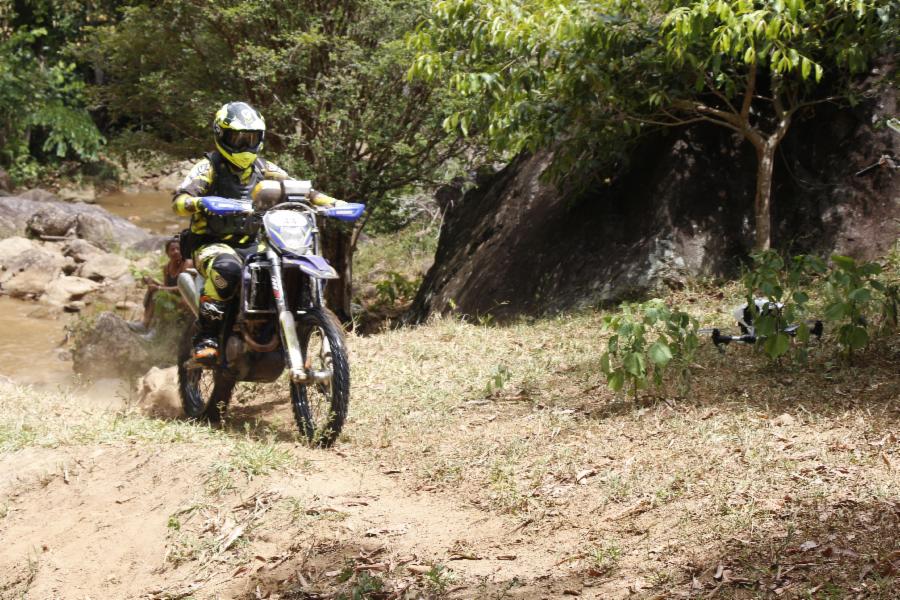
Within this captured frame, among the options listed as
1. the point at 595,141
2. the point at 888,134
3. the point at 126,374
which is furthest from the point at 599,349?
the point at 126,374

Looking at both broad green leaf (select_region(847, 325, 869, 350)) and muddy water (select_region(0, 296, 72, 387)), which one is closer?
broad green leaf (select_region(847, 325, 869, 350))

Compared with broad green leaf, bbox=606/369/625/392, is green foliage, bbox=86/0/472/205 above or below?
above

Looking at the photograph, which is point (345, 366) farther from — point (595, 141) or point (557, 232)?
point (557, 232)

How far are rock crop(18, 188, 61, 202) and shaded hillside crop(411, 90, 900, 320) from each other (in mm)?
15013

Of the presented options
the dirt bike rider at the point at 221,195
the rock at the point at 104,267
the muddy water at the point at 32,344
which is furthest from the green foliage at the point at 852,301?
the rock at the point at 104,267

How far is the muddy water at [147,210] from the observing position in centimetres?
2169

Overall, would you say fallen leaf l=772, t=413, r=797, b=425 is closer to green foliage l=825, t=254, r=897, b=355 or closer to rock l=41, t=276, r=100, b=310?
green foliage l=825, t=254, r=897, b=355

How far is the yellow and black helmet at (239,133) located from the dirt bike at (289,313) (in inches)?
16.2

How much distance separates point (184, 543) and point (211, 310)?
1.84 metres

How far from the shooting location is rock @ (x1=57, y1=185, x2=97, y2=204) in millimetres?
23812

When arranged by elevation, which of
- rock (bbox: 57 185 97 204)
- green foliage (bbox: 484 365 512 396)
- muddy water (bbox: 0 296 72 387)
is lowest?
muddy water (bbox: 0 296 72 387)

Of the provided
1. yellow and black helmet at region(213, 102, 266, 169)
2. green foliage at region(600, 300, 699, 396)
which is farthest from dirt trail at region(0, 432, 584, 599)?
yellow and black helmet at region(213, 102, 266, 169)

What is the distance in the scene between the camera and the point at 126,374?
401 inches

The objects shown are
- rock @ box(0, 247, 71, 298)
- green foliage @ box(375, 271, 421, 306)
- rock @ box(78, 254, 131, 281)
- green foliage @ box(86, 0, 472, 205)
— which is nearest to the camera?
green foliage @ box(86, 0, 472, 205)
